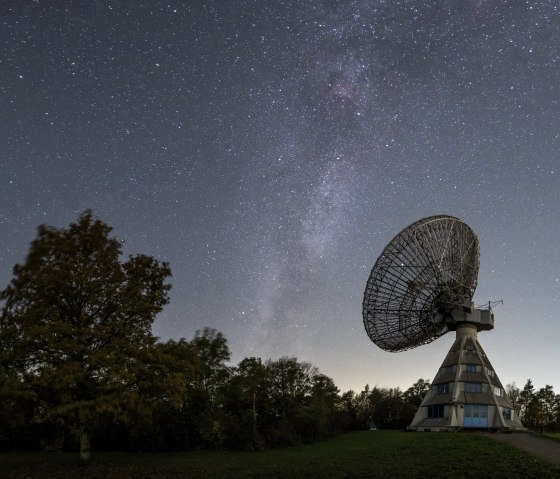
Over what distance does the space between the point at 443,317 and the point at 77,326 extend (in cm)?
3502

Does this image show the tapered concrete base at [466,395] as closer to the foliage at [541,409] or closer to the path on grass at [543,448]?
the path on grass at [543,448]

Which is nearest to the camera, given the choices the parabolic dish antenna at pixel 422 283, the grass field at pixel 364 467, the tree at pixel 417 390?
the grass field at pixel 364 467

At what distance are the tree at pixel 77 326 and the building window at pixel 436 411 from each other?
3273 cm

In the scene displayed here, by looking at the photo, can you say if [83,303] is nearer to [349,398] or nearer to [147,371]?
[147,371]

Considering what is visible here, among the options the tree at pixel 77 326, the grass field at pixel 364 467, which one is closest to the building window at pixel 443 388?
the grass field at pixel 364 467

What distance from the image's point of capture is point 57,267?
66.8 feet

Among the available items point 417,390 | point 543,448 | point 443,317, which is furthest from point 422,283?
point 417,390

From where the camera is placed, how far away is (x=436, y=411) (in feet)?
149

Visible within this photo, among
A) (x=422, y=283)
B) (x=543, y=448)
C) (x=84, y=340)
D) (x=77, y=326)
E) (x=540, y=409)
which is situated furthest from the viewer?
(x=540, y=409)

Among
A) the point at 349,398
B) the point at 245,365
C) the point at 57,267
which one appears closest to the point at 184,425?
the point at 245,365

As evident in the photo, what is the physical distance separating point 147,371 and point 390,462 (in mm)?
11597

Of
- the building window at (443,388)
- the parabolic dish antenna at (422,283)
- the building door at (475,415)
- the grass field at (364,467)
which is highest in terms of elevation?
the parabolic dish antenna at (422,283)

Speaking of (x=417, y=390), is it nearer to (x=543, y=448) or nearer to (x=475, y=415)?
(x=475, y=415)

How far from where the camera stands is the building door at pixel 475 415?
4288 cm
